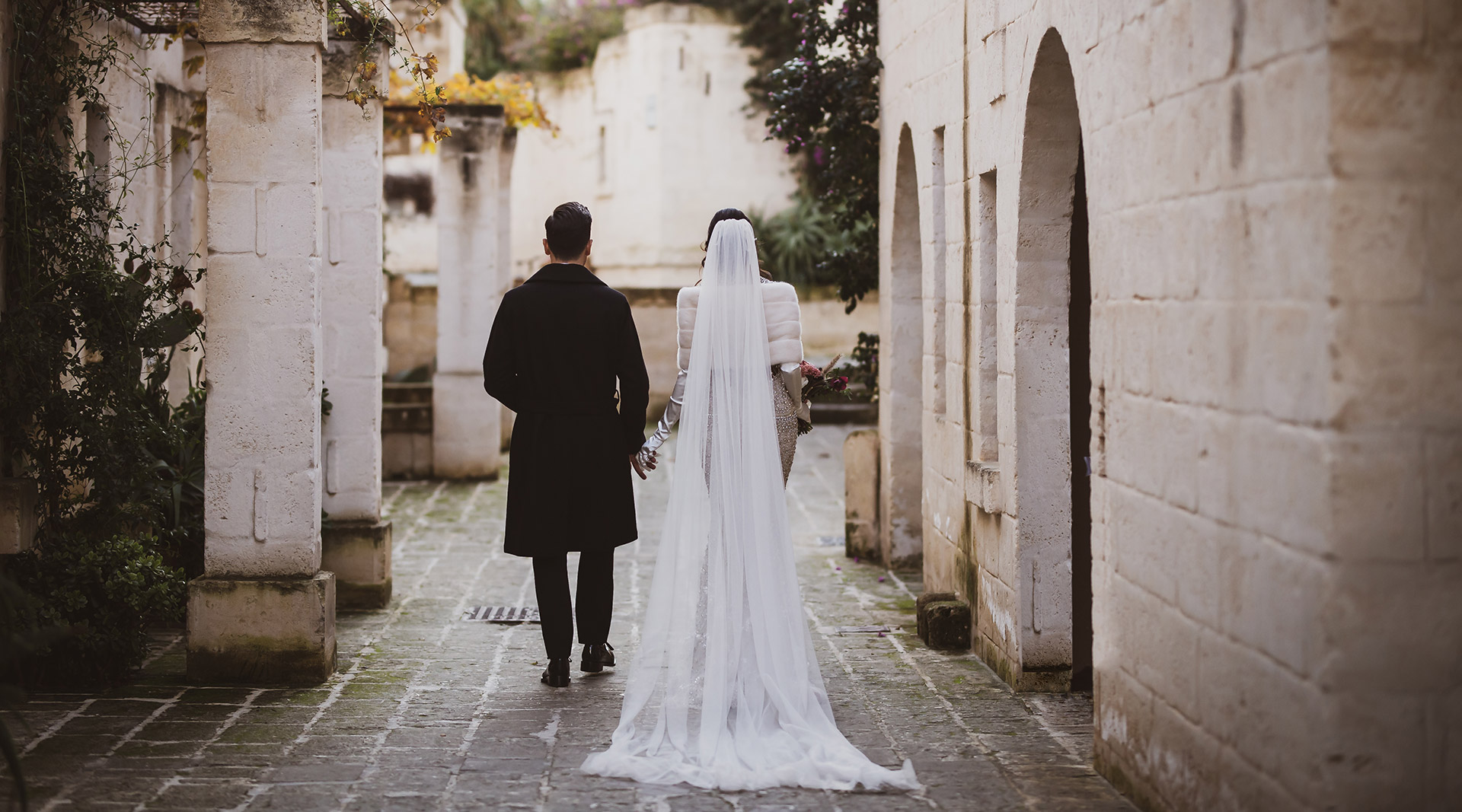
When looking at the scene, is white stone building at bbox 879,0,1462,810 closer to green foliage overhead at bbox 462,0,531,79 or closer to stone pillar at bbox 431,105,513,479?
stone pillar at bbox 431,105,513,479

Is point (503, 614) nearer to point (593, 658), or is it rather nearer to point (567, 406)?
point (593, 658)

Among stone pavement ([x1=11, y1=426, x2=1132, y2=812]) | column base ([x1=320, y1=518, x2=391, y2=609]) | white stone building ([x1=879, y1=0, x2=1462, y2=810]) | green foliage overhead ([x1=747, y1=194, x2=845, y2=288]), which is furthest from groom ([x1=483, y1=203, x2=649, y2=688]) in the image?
green foliage overhead ([x1=747, y1=194, x2=845, y2=288])

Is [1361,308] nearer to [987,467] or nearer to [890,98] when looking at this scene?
[987,467]

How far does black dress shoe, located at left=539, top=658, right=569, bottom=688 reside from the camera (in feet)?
20.6

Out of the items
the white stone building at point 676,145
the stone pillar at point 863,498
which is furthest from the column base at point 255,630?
the white stone building at point 676,145

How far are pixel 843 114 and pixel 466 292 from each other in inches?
201

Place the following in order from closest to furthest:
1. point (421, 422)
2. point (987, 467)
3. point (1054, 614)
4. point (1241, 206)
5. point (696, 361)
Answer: point (1241, 206), point (696, 361), point (1054, 614), point (987, 467), point (421, 422)

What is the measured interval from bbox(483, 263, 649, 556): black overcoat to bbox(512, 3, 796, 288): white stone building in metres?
20.5

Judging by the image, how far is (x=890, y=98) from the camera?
9367 mm

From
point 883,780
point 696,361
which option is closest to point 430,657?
point 696,361

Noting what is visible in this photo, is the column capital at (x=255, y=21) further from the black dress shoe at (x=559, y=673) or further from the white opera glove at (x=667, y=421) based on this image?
the black dress shoe at (x=559, y=673)

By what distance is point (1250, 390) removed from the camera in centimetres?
373

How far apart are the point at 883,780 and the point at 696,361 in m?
1.88

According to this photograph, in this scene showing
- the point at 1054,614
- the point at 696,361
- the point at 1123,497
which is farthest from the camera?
the point at 1054,614
